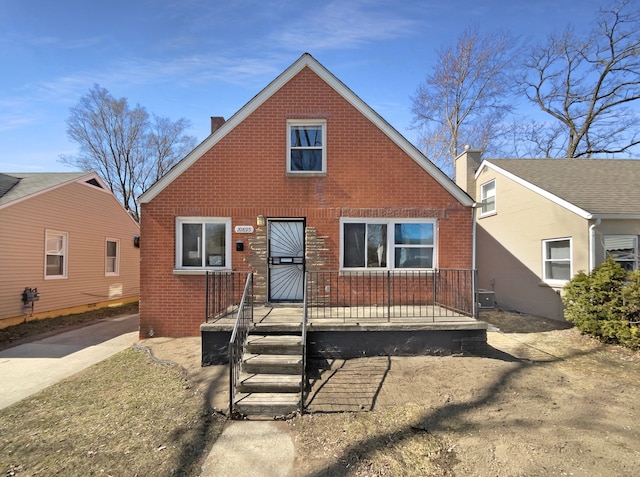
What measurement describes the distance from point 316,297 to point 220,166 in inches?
149

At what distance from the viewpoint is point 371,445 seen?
407cm

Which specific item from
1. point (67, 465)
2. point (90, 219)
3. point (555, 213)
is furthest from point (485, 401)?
point (90, 219)

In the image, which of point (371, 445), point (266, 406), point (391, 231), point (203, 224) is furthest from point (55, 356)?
point (391, 231)

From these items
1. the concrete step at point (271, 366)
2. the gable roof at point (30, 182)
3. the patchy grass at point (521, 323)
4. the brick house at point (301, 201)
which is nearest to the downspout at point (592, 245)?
the patchy grass at point (521, 323)

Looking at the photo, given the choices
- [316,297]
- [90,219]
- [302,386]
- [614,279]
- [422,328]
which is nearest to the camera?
[302,386]

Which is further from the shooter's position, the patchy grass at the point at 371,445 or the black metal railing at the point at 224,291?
the black metal railing at the point at 224,291

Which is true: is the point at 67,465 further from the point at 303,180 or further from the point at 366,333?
the point at 303,180

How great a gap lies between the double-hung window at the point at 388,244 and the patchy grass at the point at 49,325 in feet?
28.1

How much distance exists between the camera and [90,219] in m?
14.3

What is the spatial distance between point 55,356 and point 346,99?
8568 millimetres

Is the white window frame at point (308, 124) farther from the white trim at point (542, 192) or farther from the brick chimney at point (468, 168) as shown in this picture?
the brick chimney at point (468, 168)

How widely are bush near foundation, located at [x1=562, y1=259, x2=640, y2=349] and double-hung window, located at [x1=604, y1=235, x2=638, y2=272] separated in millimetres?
2054

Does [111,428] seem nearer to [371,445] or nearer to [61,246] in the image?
[371,445]

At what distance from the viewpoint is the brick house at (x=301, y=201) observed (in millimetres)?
8531
